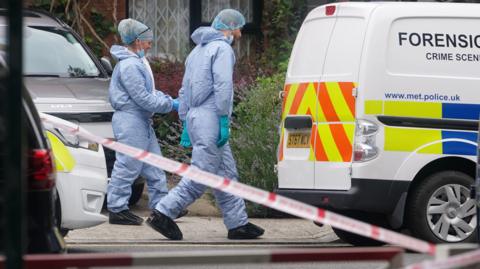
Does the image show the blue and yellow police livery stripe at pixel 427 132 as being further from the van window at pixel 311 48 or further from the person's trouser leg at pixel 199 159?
the person's trouser leg at pixel 199 159

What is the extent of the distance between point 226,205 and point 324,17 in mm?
1832

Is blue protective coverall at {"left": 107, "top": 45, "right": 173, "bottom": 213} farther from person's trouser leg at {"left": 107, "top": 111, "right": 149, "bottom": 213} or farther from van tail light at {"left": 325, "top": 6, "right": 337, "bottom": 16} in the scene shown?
van tail light at {"left": 325, "top": 6, "right": 337, "bottom": 16}

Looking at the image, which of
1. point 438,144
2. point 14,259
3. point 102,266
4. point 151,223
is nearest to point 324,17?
point 438,144

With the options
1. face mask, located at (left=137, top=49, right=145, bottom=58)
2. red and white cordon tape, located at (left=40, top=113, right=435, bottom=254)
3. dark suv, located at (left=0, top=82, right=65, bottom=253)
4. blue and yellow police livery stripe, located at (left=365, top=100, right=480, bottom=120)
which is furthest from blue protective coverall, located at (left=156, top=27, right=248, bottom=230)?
red and white cordon tape, located at (left=40, top=113, right=435, bottom=254)

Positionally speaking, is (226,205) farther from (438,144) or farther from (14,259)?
(14,259)

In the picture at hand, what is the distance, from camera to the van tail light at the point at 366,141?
992 cm

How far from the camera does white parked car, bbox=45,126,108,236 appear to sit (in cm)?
923

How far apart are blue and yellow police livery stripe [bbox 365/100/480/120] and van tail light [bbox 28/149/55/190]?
4349 mm

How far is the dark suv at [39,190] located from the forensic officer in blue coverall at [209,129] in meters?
4.69

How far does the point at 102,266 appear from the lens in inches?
156

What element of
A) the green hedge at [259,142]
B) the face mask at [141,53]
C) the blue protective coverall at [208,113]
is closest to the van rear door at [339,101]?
the blue protective coverall at [208,113]

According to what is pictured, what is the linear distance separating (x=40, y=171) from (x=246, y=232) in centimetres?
523

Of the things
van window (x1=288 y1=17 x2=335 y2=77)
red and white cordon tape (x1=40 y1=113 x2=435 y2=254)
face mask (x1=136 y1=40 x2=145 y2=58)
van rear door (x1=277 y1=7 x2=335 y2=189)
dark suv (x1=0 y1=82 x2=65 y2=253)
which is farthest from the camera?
face mask (x1=136 y1=40 x2=145 y2=58)

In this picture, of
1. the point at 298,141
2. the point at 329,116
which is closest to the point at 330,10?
the point at 329,116
